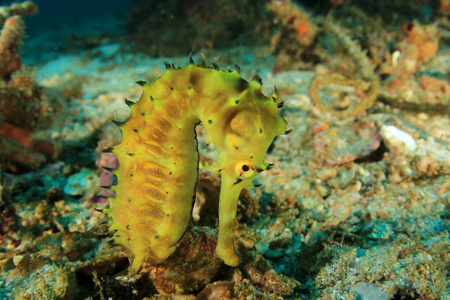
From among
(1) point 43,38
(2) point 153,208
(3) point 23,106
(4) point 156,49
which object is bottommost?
(1) point 43,38

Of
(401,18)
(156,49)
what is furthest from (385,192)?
(156,49)

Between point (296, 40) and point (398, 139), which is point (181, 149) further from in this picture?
point (296, 40)

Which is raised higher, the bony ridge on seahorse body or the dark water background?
the bony ridge on seahorse body

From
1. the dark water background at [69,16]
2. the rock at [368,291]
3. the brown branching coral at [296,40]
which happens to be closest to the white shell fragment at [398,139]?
the rock at [368,291]

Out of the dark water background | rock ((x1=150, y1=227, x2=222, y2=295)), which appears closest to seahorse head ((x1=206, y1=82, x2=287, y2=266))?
rock ((x1=150, y1=227, x2=222, y2=295))

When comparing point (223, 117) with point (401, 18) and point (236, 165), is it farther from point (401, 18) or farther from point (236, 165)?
Result: point (401, 18)

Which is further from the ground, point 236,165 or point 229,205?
point 236,165

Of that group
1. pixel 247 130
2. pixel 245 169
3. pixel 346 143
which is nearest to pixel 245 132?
pixel 247 130

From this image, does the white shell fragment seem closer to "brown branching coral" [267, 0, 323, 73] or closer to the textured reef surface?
the textured reef surface

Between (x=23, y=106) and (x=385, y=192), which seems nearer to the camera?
(x=385, y=192)
